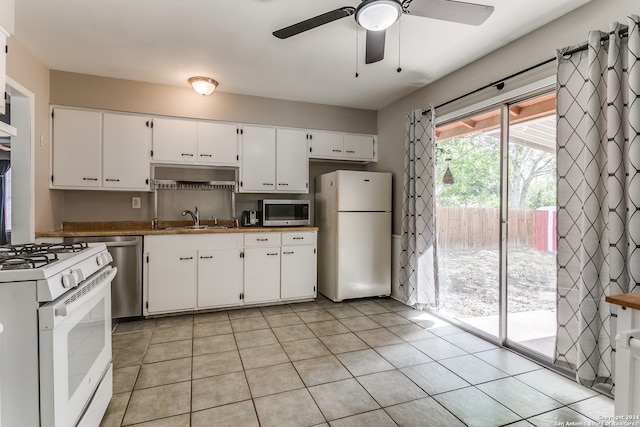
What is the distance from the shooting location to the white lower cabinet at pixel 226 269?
3312 millimetres

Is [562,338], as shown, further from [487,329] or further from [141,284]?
[141,284]

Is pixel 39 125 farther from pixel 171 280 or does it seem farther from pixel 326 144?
pixel 326 144

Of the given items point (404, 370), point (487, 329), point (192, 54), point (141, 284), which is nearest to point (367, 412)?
point (404, 370)

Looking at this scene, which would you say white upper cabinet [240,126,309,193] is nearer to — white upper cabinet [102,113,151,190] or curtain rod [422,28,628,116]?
white upper cabinet [102,113,151,190]

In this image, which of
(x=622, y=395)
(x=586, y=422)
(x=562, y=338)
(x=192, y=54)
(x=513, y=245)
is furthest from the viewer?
(x=192, y=54)

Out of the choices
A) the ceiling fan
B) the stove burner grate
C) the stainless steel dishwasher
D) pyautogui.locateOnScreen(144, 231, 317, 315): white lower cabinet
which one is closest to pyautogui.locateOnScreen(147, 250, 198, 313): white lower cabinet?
pyautogui.locateOnScreen(144, 231, 317, 315): white lower cabinet

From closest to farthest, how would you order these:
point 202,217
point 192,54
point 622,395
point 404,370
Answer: point 622,395 → point 404,370 → point 192,54 → point 202,217

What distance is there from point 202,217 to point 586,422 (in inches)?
147

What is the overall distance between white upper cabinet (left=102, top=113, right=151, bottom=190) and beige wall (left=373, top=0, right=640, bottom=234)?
2848 millimetres

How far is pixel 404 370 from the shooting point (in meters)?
2.31

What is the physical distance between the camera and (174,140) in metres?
3.59

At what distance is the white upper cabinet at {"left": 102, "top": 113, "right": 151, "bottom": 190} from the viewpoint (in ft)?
11.1

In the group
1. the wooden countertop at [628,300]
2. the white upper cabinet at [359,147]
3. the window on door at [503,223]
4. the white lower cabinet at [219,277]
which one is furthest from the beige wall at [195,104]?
the wooden countertop at [628,300]

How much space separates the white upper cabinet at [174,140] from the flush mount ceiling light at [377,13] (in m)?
2.48
